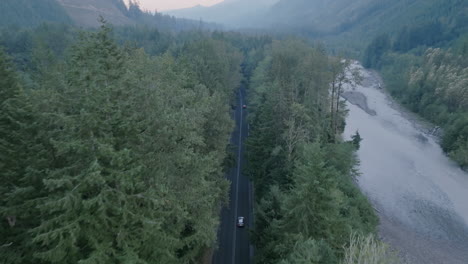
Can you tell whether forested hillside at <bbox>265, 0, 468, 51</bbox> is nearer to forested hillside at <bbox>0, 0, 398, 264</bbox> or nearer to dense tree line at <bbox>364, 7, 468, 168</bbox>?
dense tree line at <bbox>364, 7, 468, 168</bbox>

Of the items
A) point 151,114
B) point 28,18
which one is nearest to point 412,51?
point 151,114

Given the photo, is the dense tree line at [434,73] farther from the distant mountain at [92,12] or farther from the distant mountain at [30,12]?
the distant mountain at [30,12]

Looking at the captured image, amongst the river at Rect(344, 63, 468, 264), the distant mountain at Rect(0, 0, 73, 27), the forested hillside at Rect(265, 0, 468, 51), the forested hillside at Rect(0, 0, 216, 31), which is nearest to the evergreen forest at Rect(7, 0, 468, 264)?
the river at Rect(344, 63, 468, 264)

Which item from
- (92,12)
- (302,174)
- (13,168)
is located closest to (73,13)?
(92,12)

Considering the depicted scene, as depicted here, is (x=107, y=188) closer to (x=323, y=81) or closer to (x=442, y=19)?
(x=323, y=81)

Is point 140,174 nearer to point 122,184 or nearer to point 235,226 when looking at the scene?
point 122,184

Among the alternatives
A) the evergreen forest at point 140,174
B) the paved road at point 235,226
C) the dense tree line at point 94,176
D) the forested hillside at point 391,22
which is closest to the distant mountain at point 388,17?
the forested hillside at point 391,22
